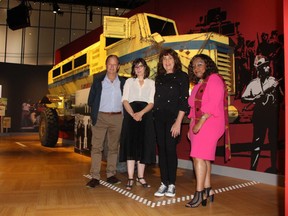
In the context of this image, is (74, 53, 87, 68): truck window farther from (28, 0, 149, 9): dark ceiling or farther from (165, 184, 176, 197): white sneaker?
(28, 0, 149, 9): dark ceiling

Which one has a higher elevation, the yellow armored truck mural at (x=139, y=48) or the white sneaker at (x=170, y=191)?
the yellow armored truck mural at (x=139, y=48)

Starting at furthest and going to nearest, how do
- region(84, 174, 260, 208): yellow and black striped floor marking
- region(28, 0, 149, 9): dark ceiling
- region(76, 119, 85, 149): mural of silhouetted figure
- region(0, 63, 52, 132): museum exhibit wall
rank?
1. region(28, 0, 149, 9): dark ceiling
2. region(0, 63, 52, 132): museum exhibit wall
3. region(76, 119, 85, 149): mural of silhouetted figure
4. region(84, 174, 260, 208): yellow and black striped floor marking

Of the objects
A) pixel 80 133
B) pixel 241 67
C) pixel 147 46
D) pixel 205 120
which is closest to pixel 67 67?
pixel 80 133

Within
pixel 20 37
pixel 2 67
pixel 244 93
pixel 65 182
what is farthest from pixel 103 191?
pixel 20 37

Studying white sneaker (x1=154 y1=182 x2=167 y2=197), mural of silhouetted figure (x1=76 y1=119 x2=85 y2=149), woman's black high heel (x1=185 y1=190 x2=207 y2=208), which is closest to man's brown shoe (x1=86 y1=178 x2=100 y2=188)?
white sneaker (x1=154 y1=182 x2=167 y2=197)

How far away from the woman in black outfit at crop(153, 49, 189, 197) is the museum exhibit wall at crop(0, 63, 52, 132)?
985 centimetres

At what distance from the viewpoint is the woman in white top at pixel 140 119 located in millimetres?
2760

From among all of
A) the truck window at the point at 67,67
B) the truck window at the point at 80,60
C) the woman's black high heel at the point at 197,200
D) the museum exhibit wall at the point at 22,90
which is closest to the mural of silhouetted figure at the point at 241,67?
the woman's black high heel at the point at 197,200

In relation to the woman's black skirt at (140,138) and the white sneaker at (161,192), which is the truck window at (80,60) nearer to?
the woman's black skirt at (140,138)

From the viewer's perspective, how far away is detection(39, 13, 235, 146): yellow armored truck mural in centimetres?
335

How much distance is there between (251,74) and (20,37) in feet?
41.9

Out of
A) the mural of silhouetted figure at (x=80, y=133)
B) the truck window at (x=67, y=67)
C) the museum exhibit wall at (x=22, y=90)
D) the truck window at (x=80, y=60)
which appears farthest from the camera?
the museum exhibit wall at (x=22, y=90)

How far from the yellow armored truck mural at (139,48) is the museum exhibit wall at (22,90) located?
5281 mm

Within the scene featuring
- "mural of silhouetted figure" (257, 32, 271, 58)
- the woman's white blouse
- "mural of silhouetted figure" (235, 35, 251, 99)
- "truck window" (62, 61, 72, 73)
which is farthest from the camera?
"truck window" (62, 61, 72, 73)
